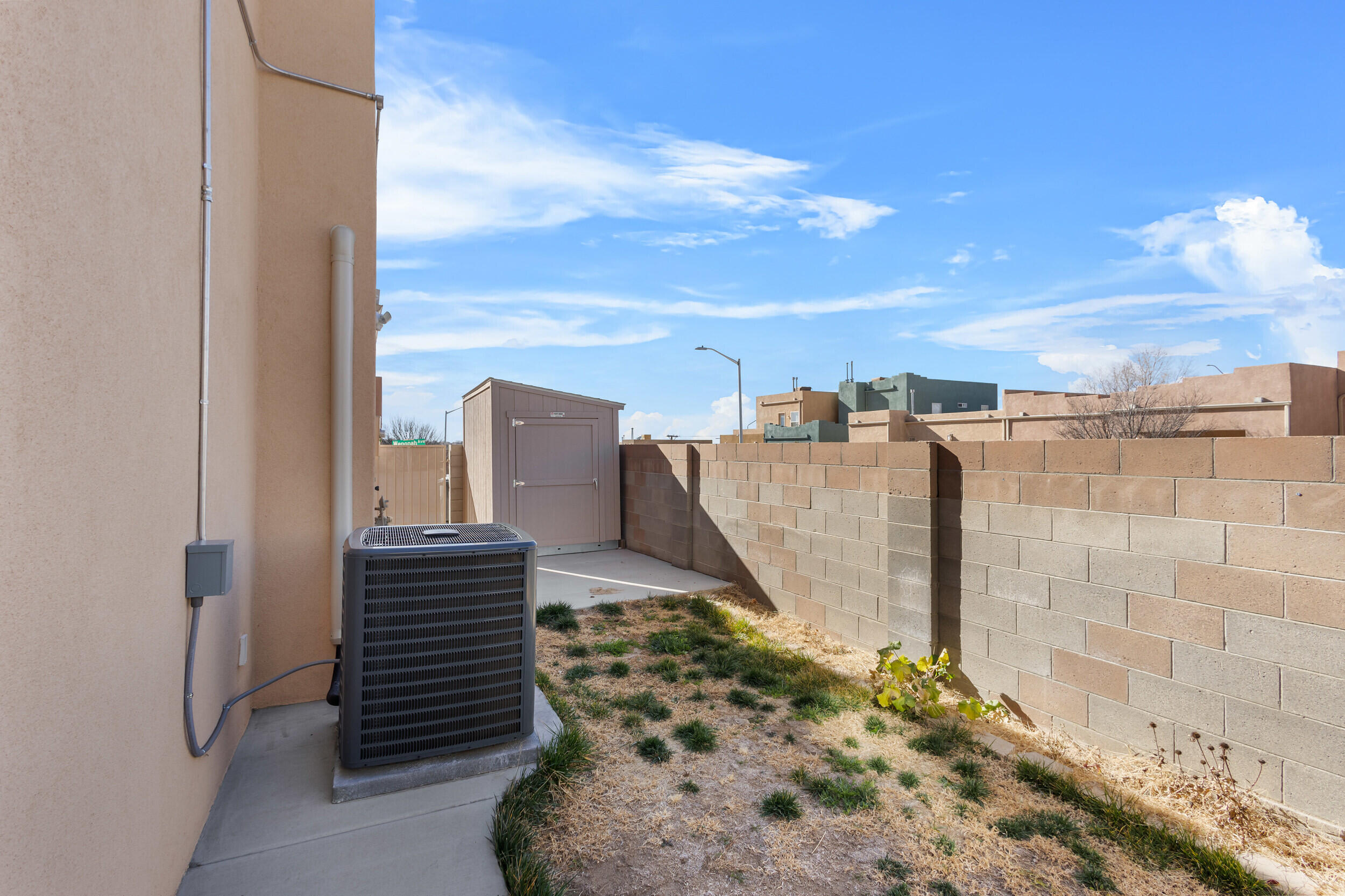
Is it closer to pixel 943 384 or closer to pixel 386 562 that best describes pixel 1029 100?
pixel 386 562

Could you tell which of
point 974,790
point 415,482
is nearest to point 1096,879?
point 974,790

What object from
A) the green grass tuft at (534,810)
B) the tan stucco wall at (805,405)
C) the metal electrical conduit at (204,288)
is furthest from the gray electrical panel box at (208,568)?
the tan stucco wall at (805,405)

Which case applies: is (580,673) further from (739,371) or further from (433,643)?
(739,371)

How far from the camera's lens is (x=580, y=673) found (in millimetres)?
4109

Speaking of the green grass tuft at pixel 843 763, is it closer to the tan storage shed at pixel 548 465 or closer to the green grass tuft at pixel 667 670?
the green grass tuft at pixel 667 670

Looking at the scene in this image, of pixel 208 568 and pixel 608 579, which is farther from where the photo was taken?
pixel 608 579

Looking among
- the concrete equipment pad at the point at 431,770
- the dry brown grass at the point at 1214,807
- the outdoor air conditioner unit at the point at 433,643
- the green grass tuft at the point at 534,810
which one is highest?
the outdoor air conditioner unit at the point at 433,643

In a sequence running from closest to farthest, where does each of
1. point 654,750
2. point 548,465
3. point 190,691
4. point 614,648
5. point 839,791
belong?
1. point 190,691
2. point 839,791
3. point 654,750
4. point 614,648
5. point 548,465

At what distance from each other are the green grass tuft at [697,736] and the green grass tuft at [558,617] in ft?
6.62

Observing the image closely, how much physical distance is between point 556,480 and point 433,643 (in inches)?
237

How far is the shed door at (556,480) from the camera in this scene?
8.25 m

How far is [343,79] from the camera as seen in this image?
11.3 feet

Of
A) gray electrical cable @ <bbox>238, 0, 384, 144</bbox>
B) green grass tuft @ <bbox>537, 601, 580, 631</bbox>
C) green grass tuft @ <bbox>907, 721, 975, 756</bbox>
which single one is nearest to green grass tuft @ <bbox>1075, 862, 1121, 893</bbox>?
green grass tuft @ <bbox>907, 721, 975, 756</bbox>

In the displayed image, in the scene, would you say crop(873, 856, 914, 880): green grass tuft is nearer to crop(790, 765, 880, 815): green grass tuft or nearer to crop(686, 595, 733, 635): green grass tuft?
crop(790, 765, 880, 815): green grass tuft
